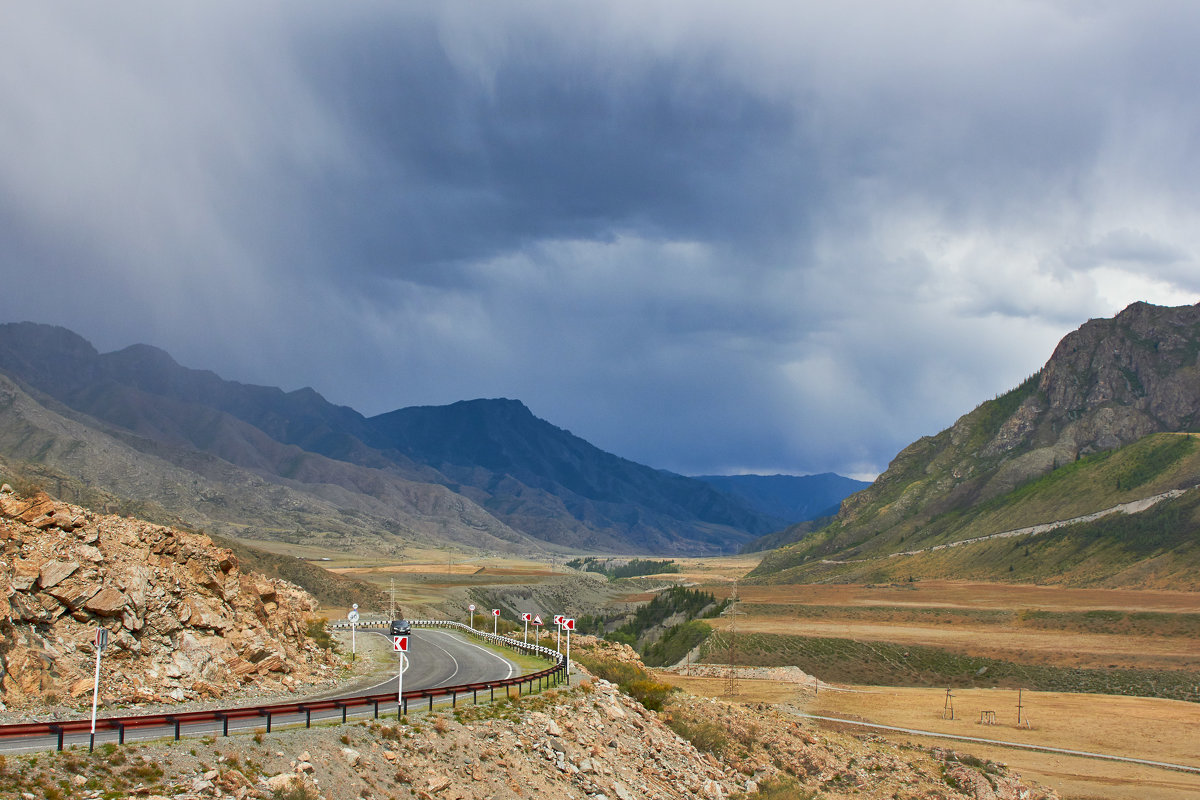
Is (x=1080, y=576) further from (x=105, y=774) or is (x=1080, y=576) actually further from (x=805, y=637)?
(x=105, y=774)

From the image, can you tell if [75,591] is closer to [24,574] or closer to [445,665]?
[24,574]

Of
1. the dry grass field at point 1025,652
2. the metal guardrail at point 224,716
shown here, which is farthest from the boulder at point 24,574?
the dry grass field at point 1025,652

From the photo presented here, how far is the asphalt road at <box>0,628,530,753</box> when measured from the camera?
20.1 meters

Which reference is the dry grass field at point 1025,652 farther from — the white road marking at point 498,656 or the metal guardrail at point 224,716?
the metal guardrail at point 224,716

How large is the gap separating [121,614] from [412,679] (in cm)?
1334

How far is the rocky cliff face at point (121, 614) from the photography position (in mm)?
26766

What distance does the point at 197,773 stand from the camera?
19031 millimetres

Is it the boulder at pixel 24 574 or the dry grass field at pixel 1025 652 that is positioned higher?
the boulder at pixel 24 574

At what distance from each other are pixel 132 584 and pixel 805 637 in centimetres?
→ 8764

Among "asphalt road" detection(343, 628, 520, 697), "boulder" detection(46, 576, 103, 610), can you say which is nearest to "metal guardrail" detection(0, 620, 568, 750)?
"asphalt road" detection(343, 628, 520, 697)

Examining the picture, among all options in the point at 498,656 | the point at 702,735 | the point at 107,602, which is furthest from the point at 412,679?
the point at 107,602

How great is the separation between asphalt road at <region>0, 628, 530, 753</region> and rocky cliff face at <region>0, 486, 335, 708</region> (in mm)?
2521

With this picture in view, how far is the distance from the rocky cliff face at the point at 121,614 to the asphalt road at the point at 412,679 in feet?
8.27

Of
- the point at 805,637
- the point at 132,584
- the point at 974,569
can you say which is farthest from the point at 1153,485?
the point at 132,584
